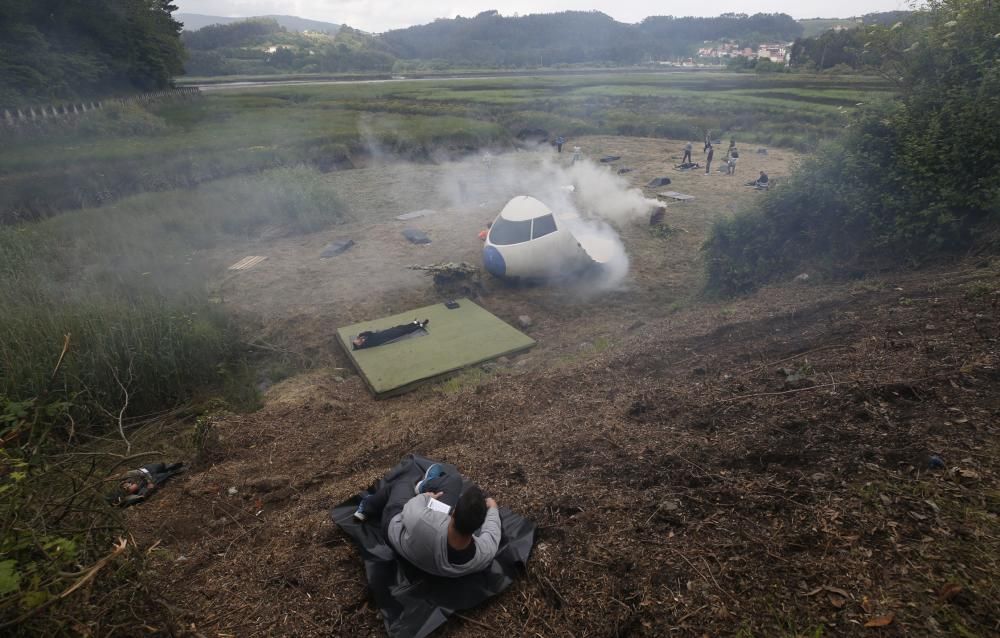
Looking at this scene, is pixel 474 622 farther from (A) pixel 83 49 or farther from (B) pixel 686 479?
(A) pixel 83 49

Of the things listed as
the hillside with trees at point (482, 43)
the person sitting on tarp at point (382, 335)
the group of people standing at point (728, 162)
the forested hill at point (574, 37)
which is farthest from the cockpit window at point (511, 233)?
the forested hill at point (574, 37)

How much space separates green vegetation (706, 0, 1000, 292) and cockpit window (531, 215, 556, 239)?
3.93 m

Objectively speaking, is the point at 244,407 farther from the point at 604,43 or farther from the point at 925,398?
the point at 604,43

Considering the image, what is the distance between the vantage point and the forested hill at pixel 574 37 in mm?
99188

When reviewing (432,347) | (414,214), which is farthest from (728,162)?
(432,347)

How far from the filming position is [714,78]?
59969 millimetres

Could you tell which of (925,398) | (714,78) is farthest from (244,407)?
(714,78)

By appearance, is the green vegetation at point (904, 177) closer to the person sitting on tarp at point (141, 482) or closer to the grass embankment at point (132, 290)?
the person sitting on tarp at point (141, 482)

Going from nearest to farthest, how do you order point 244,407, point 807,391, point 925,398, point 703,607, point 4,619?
1. point 4,619
2. point 703,607
3. point 925,398
4. point 807,391
5. point 244,407

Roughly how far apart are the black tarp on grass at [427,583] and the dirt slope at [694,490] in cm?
13

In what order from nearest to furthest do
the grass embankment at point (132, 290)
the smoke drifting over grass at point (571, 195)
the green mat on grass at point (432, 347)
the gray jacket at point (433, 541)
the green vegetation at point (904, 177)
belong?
the gray jacket at point (433, 541) < the grass embankment at point (132, 290) < the green vegetation at point (904, 177) < the green mat on grass at point (432, 347) < the smoke drifting over grass at point (571, 195)

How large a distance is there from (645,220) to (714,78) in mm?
52960

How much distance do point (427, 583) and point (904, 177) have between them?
10713mm

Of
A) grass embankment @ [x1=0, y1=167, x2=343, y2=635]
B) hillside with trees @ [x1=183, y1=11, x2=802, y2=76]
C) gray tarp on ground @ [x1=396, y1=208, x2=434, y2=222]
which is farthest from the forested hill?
grass embankment @ [x1=0, y1=167, x2=343, y2=635]
